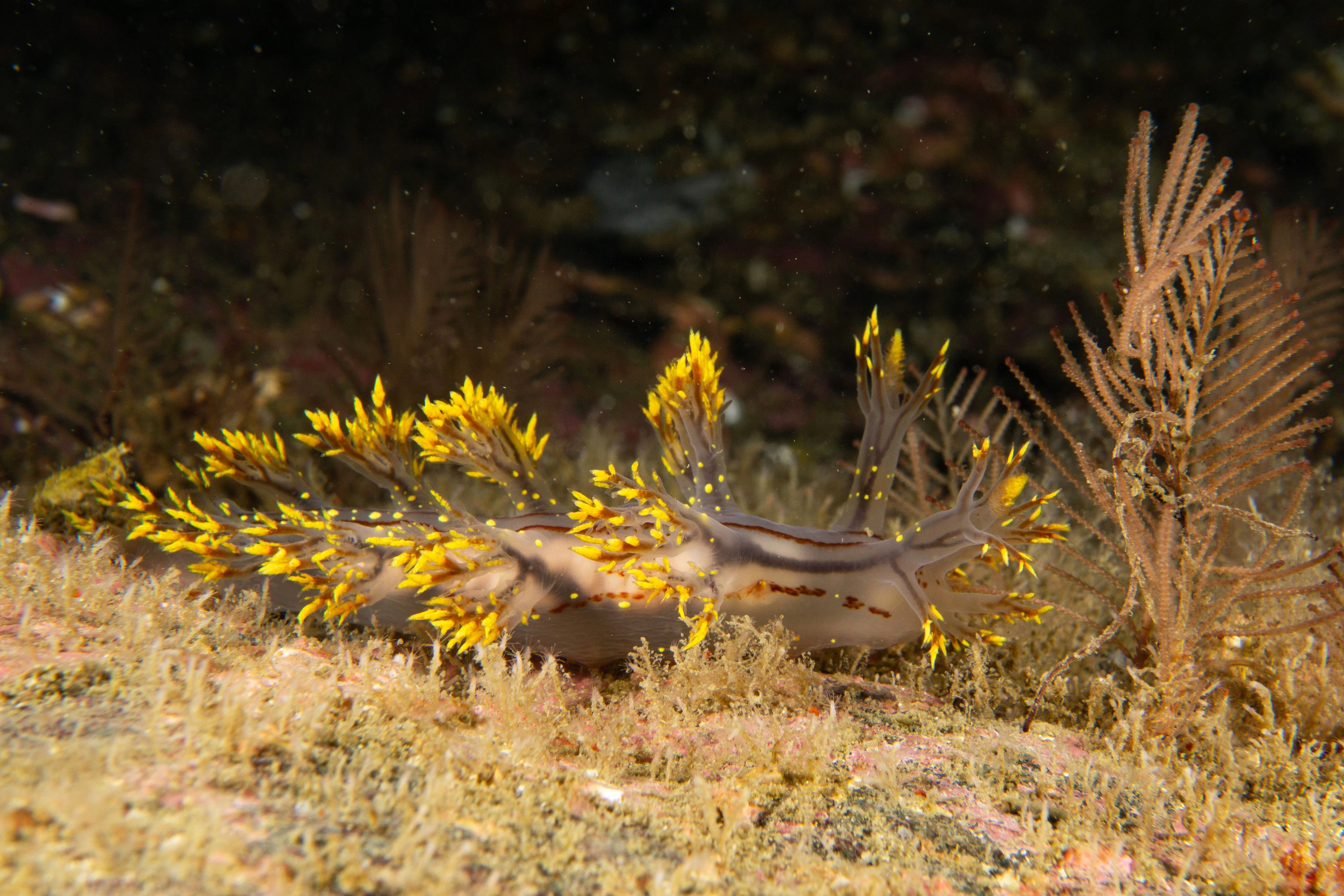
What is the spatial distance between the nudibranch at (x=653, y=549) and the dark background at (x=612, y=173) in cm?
239

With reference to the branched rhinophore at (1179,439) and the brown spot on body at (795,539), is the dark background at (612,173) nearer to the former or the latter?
the brown spot on body at (795,539)

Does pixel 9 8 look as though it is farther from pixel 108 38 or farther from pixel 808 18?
pixel 808 18

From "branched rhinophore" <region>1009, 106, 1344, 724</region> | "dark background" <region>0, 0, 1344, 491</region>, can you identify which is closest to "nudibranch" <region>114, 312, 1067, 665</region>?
"branched rhinophore" <region>1009, 106, 1344, 724</region>

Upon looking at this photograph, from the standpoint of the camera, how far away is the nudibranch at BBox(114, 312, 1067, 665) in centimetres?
219

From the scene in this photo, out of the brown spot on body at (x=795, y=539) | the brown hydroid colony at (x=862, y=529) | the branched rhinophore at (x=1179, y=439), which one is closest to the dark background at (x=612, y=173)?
the brown hydroid colony at (x=862, y=529)

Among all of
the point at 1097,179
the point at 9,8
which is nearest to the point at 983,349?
the point at 1097,179

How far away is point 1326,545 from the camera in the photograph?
11.3ft

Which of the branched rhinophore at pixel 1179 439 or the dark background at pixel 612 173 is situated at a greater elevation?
the dark background at pixel 612 173

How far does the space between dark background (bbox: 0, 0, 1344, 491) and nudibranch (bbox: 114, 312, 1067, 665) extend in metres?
2.39

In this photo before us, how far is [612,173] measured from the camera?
252 inches

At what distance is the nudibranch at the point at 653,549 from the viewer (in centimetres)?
219

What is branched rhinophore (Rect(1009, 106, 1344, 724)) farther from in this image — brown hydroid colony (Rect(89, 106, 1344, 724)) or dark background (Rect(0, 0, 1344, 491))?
dark background (Rect(0, 0, 1344, 491))

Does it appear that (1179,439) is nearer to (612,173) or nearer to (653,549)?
(653,549)

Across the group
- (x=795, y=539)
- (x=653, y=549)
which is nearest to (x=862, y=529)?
(x=795, y=539)
